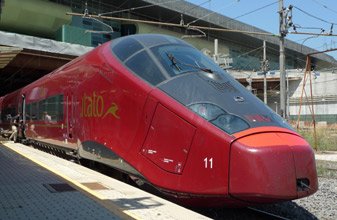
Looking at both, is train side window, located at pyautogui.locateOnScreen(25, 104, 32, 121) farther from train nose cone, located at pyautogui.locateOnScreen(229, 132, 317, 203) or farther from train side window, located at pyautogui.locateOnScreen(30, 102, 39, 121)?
train nose cone, located at pyautogui.locateOnScreen(229, 132, 317, 203)

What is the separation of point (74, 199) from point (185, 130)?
1.93 metres

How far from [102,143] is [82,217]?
3215 millimetres

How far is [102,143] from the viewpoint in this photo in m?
8.92

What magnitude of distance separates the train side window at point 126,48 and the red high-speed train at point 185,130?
0.09ft

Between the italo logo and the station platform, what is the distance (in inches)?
47.2

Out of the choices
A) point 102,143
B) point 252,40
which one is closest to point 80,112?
point 102,143

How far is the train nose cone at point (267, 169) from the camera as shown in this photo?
5.89 m

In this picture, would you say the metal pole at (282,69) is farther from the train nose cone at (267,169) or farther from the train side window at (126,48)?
the train nose cone at (267,169)

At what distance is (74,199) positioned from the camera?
22.4 feet

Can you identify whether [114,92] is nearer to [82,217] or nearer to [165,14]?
[82,217]


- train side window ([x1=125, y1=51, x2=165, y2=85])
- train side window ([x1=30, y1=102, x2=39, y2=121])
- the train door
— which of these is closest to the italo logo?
train side window ([x1=125, y1=51, x2=165, y2=85])

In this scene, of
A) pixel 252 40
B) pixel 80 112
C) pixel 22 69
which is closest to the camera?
pixel 80 112

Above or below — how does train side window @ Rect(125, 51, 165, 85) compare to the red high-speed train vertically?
above

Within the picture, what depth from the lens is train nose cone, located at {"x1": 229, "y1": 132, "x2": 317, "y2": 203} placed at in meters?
5.89
